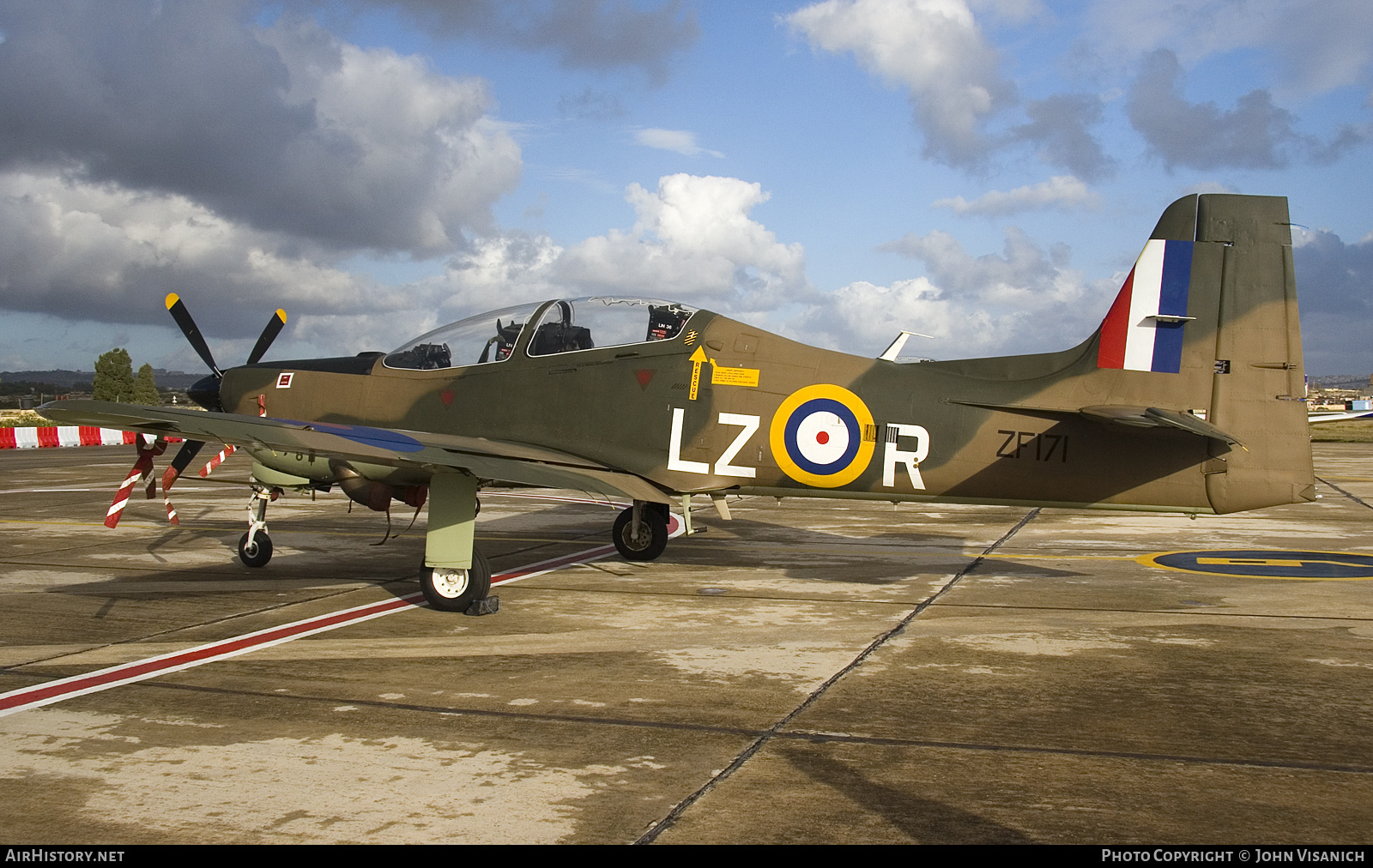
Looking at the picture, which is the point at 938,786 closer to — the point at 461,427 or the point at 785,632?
the point at 785,632

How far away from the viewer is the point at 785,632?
8.35 metres

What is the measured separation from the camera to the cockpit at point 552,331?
1089 centimetres

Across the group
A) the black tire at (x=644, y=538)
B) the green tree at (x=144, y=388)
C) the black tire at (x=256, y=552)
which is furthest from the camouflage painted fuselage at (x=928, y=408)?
the green tree at (x=144, y=388)

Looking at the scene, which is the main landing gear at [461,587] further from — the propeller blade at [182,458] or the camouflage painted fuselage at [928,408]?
the propeller blade at [182,458]

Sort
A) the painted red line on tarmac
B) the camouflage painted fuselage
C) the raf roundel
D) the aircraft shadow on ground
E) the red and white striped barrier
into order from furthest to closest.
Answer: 1. the red and white striped barrier
2. the raf roundel
3. the camouflage painted fuselage
4. the painted red line on tarmac
5. the aircraft shadow on ground

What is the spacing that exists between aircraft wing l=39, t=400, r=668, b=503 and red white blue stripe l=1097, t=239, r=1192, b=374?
488 centimetres

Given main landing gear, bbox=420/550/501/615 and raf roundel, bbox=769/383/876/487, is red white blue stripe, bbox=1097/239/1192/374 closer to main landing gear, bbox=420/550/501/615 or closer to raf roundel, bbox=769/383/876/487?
raf roundel, bbox=769/383/876/487

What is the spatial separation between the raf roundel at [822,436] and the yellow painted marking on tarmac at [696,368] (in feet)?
3.05

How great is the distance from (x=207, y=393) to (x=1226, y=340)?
38.4ft

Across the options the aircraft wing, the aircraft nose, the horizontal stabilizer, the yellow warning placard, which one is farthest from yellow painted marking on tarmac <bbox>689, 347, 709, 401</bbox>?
the aircraft nose

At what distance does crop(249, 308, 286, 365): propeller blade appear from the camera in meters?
12.9
